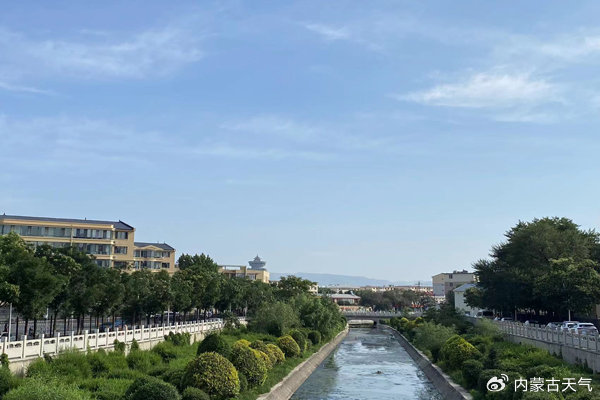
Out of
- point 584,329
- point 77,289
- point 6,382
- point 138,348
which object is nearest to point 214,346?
point 138,348

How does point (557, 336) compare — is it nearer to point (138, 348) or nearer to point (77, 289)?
point (138, 348)

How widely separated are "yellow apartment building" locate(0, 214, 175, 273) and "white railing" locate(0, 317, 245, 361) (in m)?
50.9

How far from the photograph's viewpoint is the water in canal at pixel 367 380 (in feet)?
116

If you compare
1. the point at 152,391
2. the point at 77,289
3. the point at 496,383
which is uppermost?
the point at 77,289

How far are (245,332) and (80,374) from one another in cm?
3492

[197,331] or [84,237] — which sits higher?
[84,237]

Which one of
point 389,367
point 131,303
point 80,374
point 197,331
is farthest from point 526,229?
point 80,374

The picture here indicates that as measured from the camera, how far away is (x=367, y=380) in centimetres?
4288

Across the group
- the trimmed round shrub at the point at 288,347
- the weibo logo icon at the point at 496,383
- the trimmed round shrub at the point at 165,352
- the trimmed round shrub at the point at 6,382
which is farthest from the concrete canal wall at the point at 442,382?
the trimmed round shrub at the point at 6,382

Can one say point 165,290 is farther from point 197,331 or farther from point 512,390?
point 512,390

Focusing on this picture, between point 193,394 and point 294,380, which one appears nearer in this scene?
point 193,394

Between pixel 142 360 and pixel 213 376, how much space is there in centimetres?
975

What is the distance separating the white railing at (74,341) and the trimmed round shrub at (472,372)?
20154 mm

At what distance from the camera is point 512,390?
75.3ft
